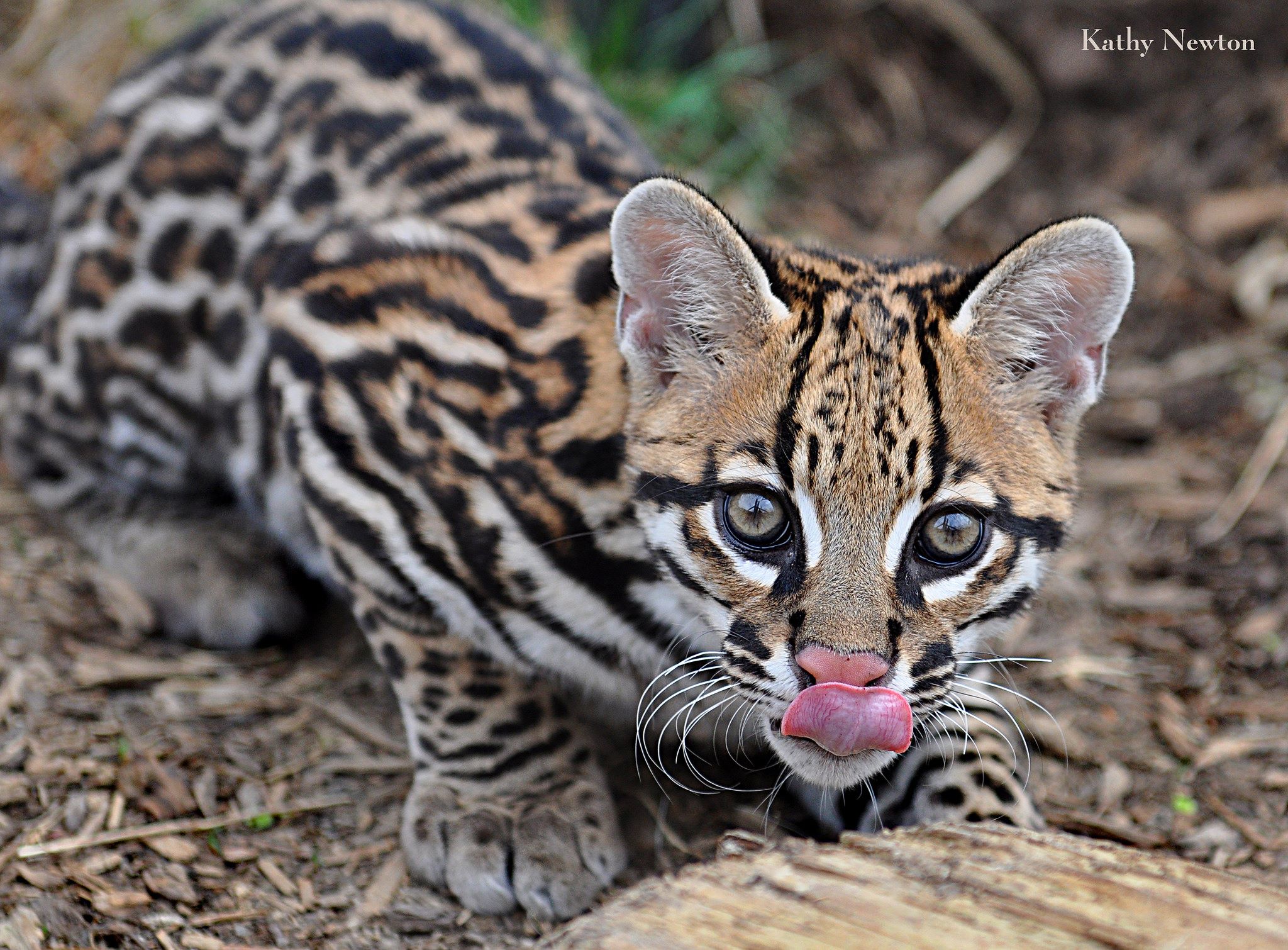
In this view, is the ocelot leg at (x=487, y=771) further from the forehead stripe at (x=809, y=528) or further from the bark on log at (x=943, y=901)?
the forehead stripe at (x=809, y=528)

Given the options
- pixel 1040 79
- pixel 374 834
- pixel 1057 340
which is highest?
pixel 1040 79

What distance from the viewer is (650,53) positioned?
7.39m

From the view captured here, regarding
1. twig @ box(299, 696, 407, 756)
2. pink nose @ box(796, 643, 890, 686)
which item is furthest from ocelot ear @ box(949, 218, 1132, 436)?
twig @ box(299, 696, 407, 756)

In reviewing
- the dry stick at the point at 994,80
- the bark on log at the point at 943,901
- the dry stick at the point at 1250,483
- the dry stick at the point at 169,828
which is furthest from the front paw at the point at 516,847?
the dry stick at the point at 994,80

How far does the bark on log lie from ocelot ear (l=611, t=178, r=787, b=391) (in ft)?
4.02

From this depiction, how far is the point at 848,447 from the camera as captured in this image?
2.99 m

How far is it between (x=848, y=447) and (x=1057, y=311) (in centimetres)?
70

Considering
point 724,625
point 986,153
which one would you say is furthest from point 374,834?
point 986,153

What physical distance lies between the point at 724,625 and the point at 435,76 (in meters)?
2.51

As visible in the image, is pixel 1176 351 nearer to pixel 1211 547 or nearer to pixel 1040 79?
pixel 1211 547

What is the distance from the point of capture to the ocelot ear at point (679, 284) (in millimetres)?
3125

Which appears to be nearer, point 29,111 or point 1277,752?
point 1277,752

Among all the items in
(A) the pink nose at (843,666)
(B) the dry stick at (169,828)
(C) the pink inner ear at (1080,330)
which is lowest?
(B) the dry stick at (169,828)

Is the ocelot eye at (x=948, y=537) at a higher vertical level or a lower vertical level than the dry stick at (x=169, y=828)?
higher
